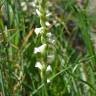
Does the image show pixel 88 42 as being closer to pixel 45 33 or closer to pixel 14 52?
pixel 45 33

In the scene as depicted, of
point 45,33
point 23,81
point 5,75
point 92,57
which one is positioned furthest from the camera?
point 23,81

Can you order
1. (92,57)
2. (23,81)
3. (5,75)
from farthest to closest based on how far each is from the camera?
1. (23,81)
2. (5,75)
3. (92,57)

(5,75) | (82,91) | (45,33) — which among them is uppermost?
(45,33)

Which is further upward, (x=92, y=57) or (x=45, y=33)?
(x=45, y=33)

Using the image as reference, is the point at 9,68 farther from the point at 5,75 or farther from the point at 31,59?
the point at 31,59

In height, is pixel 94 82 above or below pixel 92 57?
below

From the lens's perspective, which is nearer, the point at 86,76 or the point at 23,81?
the point at 23,81

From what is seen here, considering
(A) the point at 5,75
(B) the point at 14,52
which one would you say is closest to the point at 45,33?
(A) the point at 5,75

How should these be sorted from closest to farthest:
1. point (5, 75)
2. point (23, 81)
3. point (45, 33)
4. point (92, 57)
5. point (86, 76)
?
point (45, 33) → point (92, 57) → point (5, 75) → point (23, 81) → point (86, 76)

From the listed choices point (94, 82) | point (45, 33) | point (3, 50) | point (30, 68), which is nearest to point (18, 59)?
point (30, 68)
